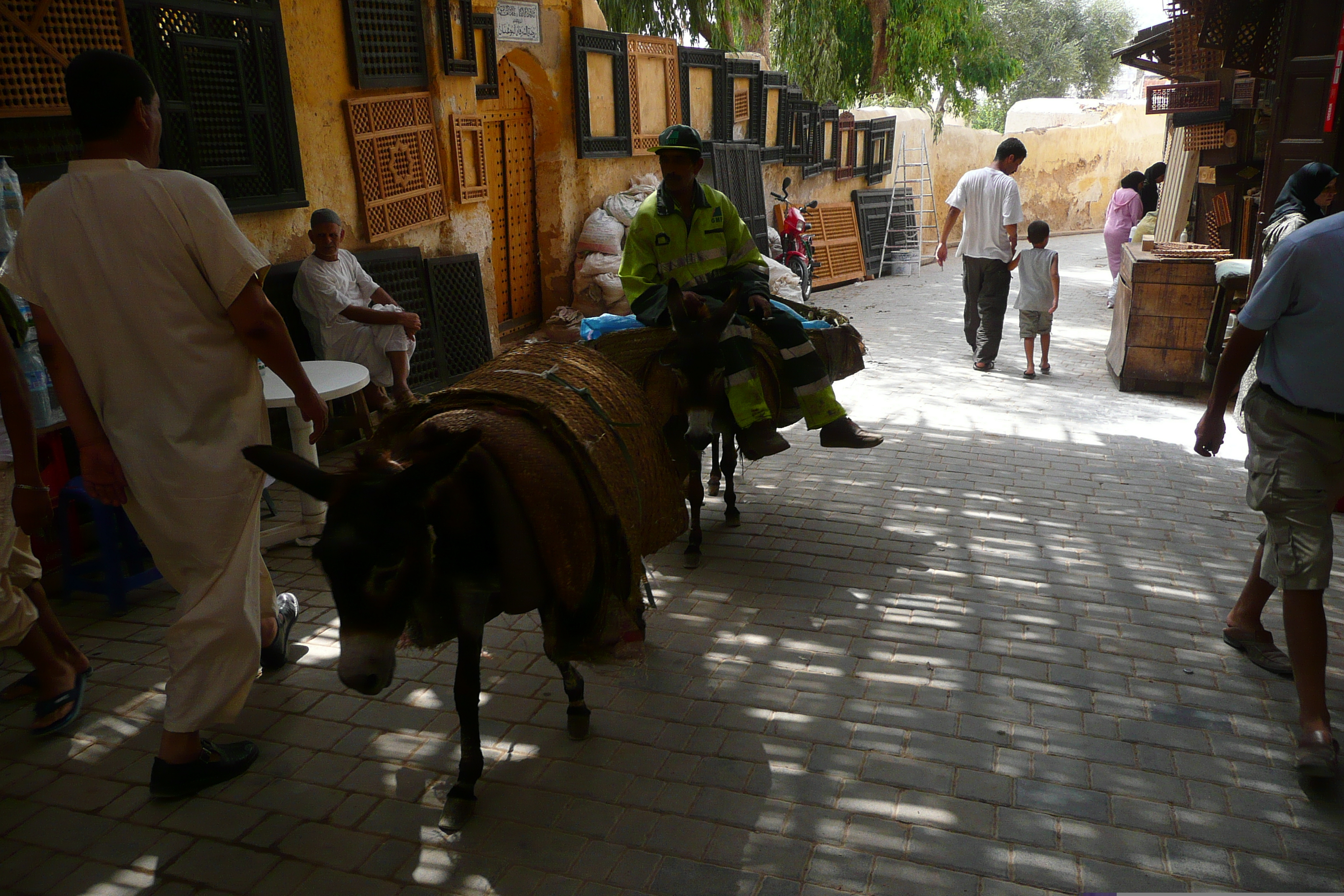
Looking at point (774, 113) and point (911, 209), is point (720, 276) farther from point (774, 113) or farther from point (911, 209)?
point (911, 209)

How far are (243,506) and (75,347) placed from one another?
2.36ft

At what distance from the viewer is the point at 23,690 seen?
3867 millimetres

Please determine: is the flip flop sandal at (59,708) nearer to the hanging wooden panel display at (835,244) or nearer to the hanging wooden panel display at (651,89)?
the hanging wooden panel display at (651,89)

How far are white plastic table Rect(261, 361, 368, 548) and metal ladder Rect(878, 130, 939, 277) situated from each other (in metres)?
13.8

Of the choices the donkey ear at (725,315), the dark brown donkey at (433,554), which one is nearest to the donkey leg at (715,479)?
the donkey ear at (725,315)

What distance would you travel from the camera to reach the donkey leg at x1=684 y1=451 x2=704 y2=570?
5.17 meters

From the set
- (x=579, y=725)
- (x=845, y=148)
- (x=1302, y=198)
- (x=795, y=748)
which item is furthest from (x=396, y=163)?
(x=845, y=148)

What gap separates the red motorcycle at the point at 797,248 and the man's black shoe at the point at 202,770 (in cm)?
1214

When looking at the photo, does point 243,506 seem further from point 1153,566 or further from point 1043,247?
point 1043,247

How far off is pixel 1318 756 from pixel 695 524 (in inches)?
119

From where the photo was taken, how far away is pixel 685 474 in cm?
416

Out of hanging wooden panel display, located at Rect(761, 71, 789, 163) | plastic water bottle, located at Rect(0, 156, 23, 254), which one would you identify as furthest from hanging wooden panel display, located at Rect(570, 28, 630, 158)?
plastic water bottle, located at Rect(0, 156, 23, 254)

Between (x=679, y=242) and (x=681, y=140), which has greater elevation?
(x=681, y=140)

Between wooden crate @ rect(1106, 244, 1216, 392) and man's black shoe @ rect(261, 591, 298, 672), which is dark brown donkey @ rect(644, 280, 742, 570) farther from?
wooden crate @ rect(1106, 244, 1216, 392)
